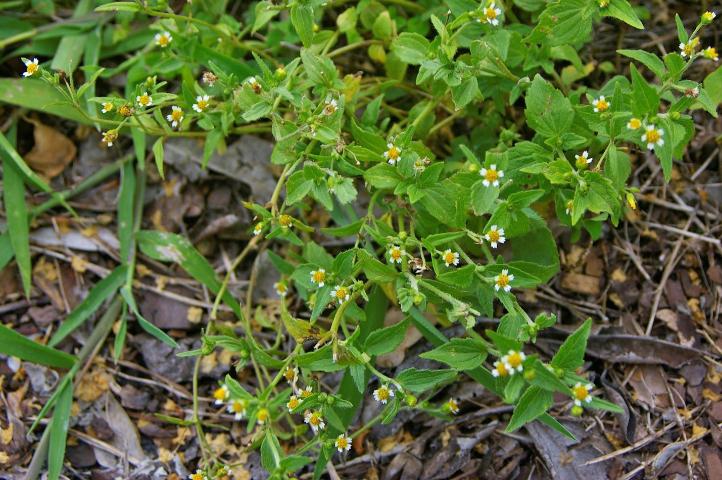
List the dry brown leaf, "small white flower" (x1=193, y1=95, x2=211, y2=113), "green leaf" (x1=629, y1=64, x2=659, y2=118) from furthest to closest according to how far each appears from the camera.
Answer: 1. the dry brown leaf
2. "small white flower" (x1=193, y1=95, x2=211, y2=113)
3. "green leaf" (x1=629, y1=64, x2=659, y2=118)

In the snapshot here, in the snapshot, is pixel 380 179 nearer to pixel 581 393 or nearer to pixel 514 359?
pixel 514 359

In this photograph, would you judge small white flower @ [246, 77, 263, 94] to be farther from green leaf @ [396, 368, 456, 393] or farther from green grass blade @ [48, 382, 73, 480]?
green grass blade @ [48, 382, 73, 480]

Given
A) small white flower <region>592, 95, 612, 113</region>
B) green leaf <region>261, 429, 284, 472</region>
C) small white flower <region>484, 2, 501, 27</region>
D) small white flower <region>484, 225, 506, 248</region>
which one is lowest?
green leaf <region>261, 429, 284, 472</region>

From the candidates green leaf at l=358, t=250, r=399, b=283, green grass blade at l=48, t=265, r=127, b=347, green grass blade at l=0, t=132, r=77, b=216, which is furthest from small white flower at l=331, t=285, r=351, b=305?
green grass blade at l=0, t=132, r=77, b=216

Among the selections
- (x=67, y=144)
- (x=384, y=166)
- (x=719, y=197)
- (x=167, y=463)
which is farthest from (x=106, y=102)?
(x=719, y=197)

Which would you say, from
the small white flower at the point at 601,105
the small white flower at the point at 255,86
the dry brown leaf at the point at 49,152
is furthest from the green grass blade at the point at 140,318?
the small white flower at the point at 601,105
